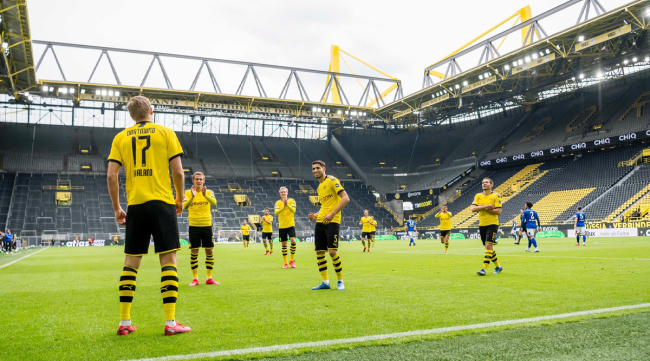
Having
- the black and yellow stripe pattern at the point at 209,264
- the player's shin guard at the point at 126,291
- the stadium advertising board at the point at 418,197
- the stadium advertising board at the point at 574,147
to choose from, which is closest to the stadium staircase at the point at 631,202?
the stadium advertising board at the point at 574,147

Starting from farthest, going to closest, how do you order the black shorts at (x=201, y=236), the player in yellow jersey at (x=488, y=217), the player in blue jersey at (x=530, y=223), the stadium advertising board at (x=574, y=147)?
the stadium advertising board at (x=574, y=147), the player in blue jersey at (x=530, y=223), the player in yellow jersey at (x=488, y=217), the black shorts at (x=201, y=236)

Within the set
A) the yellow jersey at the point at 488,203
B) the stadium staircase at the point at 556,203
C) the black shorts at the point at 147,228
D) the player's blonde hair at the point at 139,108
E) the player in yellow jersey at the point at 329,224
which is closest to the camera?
the black shorts at the point at 147,228

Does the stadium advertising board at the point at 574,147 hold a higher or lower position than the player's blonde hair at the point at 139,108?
higher

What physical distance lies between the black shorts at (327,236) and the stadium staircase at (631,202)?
105ft

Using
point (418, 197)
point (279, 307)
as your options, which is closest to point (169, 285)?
point (279, 307)

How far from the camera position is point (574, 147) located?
4191cm

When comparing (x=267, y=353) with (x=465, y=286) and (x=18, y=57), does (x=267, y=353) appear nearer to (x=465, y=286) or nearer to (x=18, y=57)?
(x=465, y=286)

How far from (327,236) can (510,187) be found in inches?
1686

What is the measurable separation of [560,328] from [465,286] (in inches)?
134

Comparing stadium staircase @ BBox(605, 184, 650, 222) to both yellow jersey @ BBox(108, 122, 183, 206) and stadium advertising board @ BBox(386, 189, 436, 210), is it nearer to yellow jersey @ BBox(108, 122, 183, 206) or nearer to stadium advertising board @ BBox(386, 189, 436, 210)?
stadium advertising board @ BBox(386, 189, 436, 210)

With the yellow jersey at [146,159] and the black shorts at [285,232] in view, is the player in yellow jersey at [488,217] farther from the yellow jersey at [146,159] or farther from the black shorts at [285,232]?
the yellow jersey at [146,159]

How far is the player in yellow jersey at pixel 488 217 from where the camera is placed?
954 cm

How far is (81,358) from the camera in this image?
3.59 metres

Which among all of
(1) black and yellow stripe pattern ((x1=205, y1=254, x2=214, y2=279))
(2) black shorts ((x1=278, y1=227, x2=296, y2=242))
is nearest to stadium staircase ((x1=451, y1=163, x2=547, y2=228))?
(2) black shorts ((x1=278, y1=227, x2=296, y2=242))
